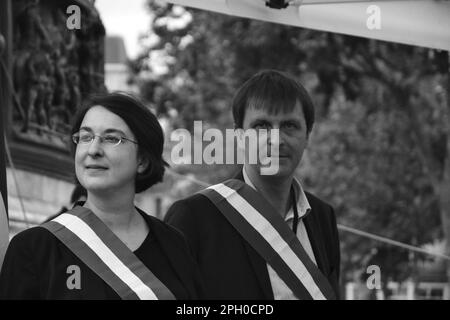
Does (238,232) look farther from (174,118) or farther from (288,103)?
(174,118)

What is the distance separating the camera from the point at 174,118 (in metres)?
21.1

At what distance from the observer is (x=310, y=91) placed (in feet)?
65.6

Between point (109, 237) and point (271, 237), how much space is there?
0.54m

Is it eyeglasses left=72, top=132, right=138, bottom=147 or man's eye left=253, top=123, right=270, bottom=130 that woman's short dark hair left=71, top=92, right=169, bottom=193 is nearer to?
eyeglasses left=72, top=132, right=138, bottom=147

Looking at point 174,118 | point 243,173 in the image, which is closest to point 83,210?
point 243,173

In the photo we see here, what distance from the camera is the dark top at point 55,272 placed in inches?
128

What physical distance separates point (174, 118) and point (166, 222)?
17.3 meters

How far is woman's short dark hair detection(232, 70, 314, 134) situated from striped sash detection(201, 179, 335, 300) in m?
0.23

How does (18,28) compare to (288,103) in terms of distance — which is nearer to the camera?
(288,103)

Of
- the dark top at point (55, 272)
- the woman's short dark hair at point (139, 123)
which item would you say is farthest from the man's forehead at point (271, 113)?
the dark top at point (55, 272)

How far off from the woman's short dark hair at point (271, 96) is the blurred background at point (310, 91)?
2687mm

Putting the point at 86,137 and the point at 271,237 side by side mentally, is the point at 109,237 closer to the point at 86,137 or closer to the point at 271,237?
the point at 86,137
